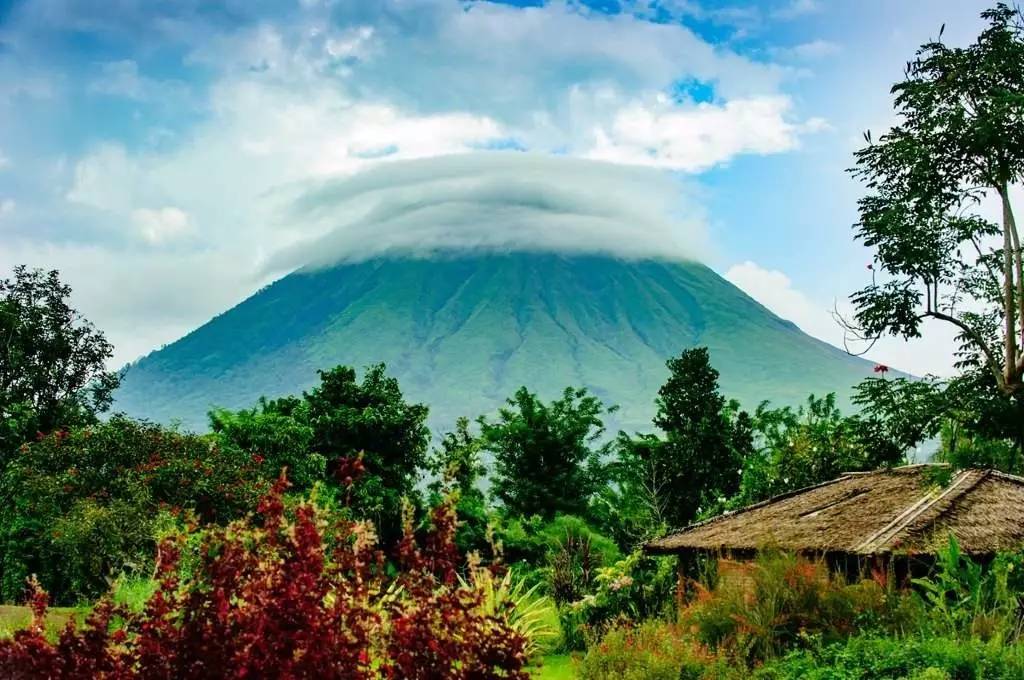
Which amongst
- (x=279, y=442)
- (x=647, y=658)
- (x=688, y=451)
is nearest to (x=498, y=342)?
(x=688, y=451)

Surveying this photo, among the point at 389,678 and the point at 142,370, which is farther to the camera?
the point at 142,370

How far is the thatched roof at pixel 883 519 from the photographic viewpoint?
39.9ft

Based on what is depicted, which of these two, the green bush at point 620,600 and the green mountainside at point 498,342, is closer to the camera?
the green bush at point 620,600

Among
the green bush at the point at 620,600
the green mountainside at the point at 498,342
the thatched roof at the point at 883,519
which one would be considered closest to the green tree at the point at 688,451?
the green bush at the point at 620,600

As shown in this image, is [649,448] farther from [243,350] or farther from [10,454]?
[243,350]

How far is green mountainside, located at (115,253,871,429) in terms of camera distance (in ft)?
512

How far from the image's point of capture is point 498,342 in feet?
547

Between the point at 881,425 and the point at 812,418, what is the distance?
9.96 metres

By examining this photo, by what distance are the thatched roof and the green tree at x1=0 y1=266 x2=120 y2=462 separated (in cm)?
1583

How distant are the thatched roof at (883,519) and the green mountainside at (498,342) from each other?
126197mm

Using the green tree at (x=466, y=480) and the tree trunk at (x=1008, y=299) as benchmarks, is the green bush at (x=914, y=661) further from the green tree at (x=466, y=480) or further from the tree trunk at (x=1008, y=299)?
the green tree at (x=466, y=480)

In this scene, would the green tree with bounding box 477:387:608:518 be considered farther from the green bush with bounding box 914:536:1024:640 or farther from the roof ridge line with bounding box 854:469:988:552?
the green bush with bounding box 914:536:1024:640

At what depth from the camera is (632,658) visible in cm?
889

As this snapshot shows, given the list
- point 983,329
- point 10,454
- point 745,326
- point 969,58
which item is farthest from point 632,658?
point 745,326
